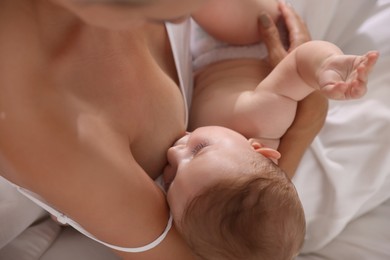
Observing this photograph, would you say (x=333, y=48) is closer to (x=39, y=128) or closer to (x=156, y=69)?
(x=156, y=69)

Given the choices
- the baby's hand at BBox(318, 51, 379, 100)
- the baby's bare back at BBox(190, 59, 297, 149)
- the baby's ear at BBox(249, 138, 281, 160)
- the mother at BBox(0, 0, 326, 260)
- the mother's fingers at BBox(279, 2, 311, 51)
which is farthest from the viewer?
the mother's fingers at BBox(279, 2, 311, 51)

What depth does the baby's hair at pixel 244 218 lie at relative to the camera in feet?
2.39

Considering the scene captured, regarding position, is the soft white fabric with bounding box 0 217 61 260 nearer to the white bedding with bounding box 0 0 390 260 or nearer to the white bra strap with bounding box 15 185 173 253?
the white bedding with bounding box 0 0 390 260

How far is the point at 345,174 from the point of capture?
3.48ft

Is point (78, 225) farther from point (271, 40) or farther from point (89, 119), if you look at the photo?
point (271, 40)

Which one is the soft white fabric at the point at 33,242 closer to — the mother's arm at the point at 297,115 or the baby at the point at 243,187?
the baby at the point at 243,187

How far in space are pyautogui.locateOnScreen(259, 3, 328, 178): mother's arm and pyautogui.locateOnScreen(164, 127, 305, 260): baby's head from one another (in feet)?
0.77

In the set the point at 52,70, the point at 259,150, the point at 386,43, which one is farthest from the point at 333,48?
the point at 52,70

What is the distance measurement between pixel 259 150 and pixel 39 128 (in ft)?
1.21

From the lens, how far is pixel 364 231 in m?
1.04

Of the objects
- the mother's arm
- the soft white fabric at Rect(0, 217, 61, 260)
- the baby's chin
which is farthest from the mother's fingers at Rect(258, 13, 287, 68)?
the soft white fabric at Rect(0, 217, 61, 260)

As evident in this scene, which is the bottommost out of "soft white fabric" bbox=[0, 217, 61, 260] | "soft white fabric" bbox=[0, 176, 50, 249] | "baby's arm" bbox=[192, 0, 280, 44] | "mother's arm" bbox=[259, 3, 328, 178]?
"soft white fabric" bbox=[0, 217, 61, 260]

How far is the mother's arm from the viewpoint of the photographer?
1.01 metres

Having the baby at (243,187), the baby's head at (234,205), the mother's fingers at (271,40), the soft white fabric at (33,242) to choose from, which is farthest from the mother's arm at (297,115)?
the soft white fabric at (33,242)
